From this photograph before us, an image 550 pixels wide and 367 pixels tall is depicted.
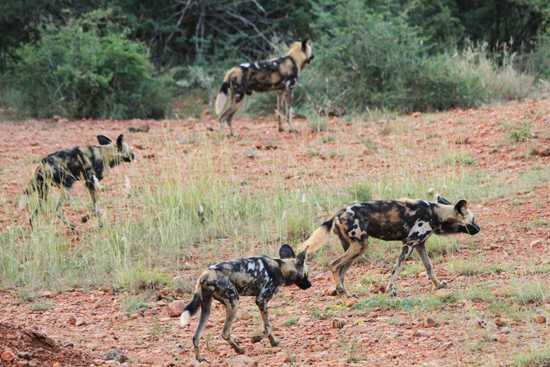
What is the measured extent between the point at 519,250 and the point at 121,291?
3.29 meters

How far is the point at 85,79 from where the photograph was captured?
16516 millimetres

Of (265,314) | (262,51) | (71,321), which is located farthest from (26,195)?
(262,51)

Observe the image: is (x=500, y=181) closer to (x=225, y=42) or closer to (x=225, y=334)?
(x=225, y=334)

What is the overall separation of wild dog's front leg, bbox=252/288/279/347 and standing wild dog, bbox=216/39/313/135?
7.87m

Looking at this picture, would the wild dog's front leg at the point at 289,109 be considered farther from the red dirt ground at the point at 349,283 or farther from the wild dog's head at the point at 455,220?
the wild dog's head at the point at 455,220

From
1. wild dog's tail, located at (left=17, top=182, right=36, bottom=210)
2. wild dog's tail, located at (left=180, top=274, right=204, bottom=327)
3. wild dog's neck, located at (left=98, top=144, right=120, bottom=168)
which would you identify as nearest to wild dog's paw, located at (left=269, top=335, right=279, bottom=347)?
wild dog's tail, located at (left=180, top=274, right=204, bottom=327)

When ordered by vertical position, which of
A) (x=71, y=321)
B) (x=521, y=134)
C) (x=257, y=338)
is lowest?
(x=71, y=321)

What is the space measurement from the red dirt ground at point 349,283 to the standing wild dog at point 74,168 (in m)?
0.45

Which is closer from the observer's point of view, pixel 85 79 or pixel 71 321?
pixel 71 321

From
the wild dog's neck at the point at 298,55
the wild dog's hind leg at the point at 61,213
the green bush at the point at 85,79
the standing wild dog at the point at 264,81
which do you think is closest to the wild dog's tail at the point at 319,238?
the wild dog's hind leg at the point at 61,213

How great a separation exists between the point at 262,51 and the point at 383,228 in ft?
44.2

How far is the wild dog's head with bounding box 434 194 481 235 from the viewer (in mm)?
7918

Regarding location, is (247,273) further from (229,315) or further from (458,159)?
(458,159)

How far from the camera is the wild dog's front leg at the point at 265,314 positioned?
649 centimetres
